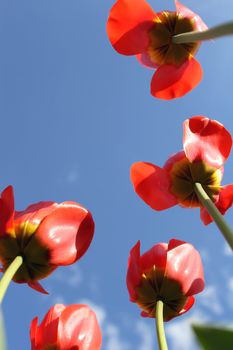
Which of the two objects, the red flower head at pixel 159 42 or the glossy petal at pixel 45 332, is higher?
the red flower head at pixel 159 42

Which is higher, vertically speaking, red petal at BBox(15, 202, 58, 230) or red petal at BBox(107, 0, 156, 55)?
red petal at BBox(107, 0, 156, 55)

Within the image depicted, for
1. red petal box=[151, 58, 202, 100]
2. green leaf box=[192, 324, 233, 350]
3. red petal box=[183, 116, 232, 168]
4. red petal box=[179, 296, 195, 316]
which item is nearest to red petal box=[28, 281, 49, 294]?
red petal box=[179, 296, 195, 316]

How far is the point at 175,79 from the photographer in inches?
53.0

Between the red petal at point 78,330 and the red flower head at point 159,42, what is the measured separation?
644 mm

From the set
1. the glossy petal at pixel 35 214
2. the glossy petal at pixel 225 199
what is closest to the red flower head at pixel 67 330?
the glossy petal at pixel 35 214

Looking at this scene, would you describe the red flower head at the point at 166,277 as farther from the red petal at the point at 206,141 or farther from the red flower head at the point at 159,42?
the red flower head at the point at 159,42

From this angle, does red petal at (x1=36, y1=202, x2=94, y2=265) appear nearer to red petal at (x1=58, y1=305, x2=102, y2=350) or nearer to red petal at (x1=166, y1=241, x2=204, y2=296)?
red petal at (x1=58, y1=305, x2=102, y2=350)

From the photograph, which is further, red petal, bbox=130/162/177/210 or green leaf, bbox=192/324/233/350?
red petal, bbox=130/162/177/210

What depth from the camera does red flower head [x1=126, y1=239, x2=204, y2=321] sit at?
124cm

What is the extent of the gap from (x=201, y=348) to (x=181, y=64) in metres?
1.17

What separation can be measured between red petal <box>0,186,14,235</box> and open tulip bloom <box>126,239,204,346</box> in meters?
0.36

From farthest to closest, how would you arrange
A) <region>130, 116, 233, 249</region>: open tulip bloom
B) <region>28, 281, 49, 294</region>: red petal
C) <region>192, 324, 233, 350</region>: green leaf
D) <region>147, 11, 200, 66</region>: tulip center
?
<region>147, 11, 200, 66</region>: tulip center < <region>130, 116, 233, 249</region>: open tulip bloom < <region>28, 281, 49, 294</region>: red petal < <region>192, 324, 233, 350</region>: green leaf

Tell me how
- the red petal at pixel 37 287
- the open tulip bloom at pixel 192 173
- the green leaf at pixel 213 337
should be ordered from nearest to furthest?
→ the green leaf at pixel 213 337 < the red petal at pixel 37 287 < the open tulip bloom at pixel 192 173

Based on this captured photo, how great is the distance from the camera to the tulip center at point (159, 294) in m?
1.24
